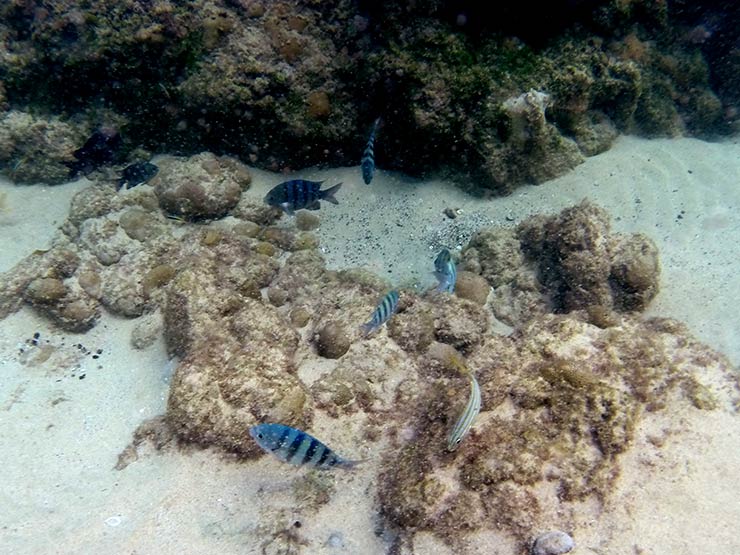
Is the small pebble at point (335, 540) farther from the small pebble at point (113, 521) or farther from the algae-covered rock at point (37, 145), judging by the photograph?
the algae-covered rock at point (37, 145)

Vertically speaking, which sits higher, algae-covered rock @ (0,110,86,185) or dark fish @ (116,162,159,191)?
dark fish @ (116,162,159,191)

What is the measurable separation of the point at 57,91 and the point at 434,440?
7349mm

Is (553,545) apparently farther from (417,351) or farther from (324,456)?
(417,351)

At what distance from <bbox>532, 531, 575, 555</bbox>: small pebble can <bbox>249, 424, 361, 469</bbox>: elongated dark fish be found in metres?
1.34

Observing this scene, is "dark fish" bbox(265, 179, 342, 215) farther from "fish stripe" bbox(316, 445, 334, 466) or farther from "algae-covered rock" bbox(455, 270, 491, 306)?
"fish stripe" bbox(316, 445, 334, 466)

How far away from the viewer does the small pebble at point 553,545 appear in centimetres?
283

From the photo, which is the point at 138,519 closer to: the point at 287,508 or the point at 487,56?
the point at 287,508

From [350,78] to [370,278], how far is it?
300 centimetres

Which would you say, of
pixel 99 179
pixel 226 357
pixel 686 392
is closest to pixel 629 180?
pixel 686 392

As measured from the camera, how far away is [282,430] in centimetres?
280

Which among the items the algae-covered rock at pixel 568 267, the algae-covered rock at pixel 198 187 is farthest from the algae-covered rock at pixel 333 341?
the algae-covered rock at pixel 198 187

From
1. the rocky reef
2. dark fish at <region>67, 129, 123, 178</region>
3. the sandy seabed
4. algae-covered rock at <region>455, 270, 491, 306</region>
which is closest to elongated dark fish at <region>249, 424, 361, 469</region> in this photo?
the sandy seabed

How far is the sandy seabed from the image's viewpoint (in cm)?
316

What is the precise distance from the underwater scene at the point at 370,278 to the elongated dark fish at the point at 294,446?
18 millimetres
